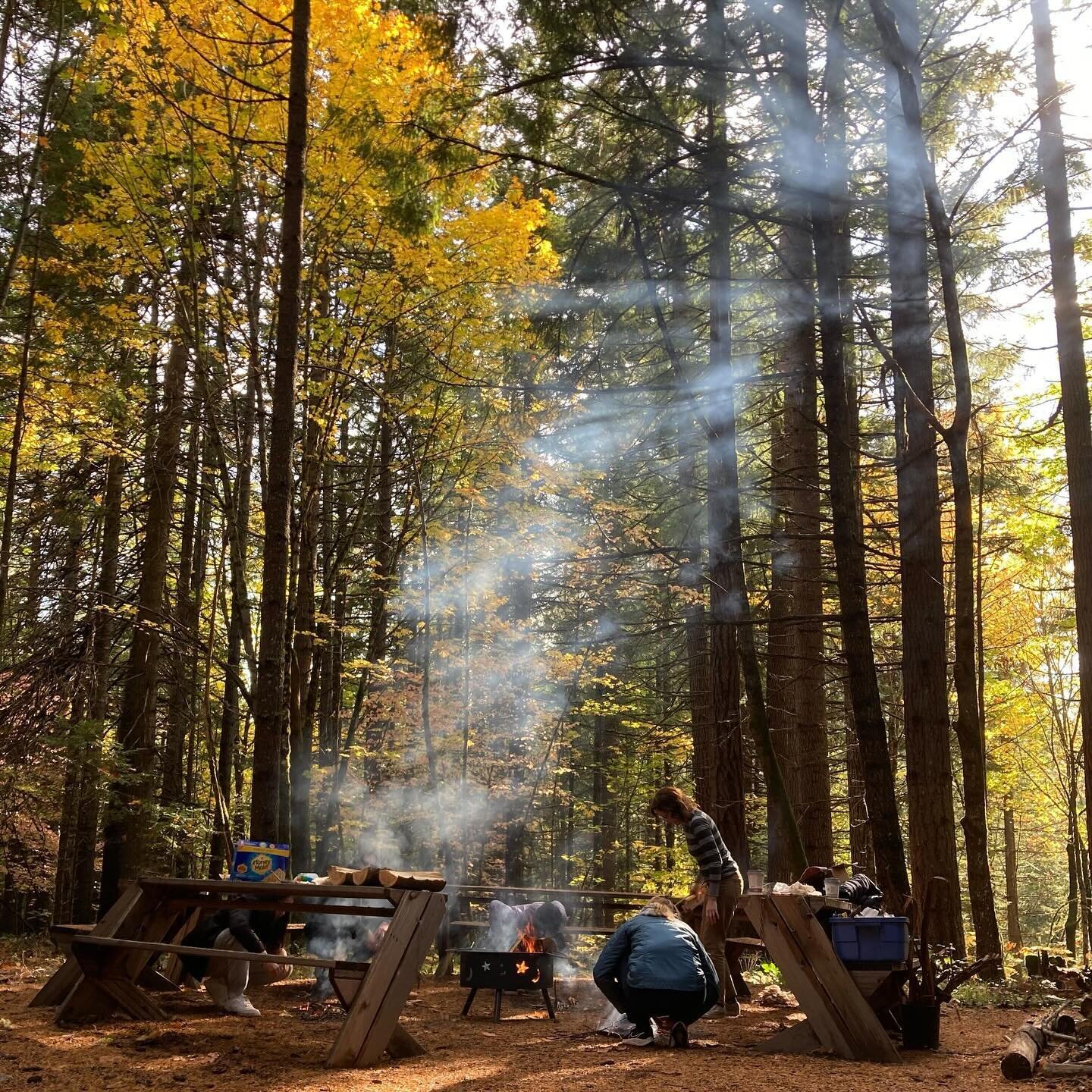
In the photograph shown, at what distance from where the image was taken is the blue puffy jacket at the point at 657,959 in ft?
17.3

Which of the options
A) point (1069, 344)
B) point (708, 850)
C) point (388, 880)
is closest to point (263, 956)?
point (388, 880)

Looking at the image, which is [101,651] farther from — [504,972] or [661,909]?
[661,909]

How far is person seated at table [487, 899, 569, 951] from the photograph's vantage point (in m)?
7.81

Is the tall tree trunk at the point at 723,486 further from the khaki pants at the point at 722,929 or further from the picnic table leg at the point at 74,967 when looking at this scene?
the picnic table leg at the point at 74,967

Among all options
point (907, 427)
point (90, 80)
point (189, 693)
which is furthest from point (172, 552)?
point (907, 427)

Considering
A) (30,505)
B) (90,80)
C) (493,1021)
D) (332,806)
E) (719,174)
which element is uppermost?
(90,80)

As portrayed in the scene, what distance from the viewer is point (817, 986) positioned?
5.29 meters

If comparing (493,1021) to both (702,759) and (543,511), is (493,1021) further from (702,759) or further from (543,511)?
(543,511)

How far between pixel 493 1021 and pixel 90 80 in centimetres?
1017

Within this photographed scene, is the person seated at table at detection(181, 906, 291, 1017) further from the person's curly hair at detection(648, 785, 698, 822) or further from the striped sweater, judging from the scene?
the striped sweater

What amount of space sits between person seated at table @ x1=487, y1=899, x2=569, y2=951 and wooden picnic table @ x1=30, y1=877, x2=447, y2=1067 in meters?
2.15

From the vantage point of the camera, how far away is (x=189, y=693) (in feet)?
41.8

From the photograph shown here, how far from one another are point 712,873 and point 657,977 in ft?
4.49

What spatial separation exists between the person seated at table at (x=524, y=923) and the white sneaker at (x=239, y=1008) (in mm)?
2325
